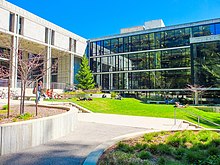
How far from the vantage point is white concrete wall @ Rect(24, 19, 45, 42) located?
94.2 feet

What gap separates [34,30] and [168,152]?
30.5m

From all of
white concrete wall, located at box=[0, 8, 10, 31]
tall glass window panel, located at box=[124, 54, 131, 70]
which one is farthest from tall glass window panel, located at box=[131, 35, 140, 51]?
white concrete wall, located at box=[0, 8, 10, 31]

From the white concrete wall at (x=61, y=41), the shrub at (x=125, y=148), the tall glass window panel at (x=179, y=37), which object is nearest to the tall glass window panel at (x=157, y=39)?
the tall glass window panel at (x=179, y=37)

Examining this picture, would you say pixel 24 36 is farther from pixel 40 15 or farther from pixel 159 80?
pixel 159 80

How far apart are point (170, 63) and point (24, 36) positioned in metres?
23.7

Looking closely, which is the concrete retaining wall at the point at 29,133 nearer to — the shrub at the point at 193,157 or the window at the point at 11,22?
the shrub at the point at 193,157

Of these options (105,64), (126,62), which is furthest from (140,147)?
(105,64)

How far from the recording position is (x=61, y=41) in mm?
35562

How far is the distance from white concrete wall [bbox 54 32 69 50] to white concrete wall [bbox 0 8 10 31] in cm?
928

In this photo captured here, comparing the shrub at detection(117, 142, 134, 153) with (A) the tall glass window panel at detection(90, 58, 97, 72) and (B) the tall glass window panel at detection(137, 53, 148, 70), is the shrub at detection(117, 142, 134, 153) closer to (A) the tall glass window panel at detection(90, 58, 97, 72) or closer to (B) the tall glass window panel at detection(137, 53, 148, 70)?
(B) the tall glass window panel at detection(137, 53, 148, 70)

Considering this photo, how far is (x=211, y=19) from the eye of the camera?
96.9 feet

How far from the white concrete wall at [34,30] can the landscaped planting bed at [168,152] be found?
28308 millimetres

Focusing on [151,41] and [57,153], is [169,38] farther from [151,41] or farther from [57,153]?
[57,153]

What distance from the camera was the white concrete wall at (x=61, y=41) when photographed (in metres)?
34.5
